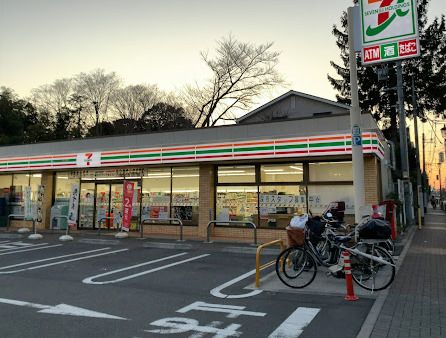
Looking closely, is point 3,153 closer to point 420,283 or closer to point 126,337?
point 126,337

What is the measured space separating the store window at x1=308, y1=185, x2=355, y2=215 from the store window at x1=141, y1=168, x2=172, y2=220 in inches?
239

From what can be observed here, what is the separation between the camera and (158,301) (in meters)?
6.58

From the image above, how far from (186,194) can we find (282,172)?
166 inches

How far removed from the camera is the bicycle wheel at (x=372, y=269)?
6.91 m

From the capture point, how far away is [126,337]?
479 centimetres

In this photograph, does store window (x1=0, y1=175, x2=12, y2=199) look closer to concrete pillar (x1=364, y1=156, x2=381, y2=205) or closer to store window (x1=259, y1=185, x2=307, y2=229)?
store window (x1=259, y1=185, x2=307, y2=229)

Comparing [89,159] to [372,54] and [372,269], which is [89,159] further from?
[372,269]

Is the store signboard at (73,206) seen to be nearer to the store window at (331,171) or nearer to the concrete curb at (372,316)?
the store window at (331,171)

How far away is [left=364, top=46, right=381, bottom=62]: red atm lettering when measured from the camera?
8864mm

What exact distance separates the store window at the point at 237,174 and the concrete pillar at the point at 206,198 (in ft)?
1.32

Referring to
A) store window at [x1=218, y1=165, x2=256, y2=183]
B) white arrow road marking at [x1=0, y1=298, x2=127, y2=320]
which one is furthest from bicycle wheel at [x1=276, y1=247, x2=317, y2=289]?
store window at [x1=218, y1=165, x2=256, y2=183]

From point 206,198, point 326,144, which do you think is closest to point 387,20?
point 326,144

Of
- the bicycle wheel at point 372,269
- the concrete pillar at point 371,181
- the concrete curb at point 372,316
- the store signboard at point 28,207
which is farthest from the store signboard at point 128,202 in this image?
the concrete curb at point 372,316

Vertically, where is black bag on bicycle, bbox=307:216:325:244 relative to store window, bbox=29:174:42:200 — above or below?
below
